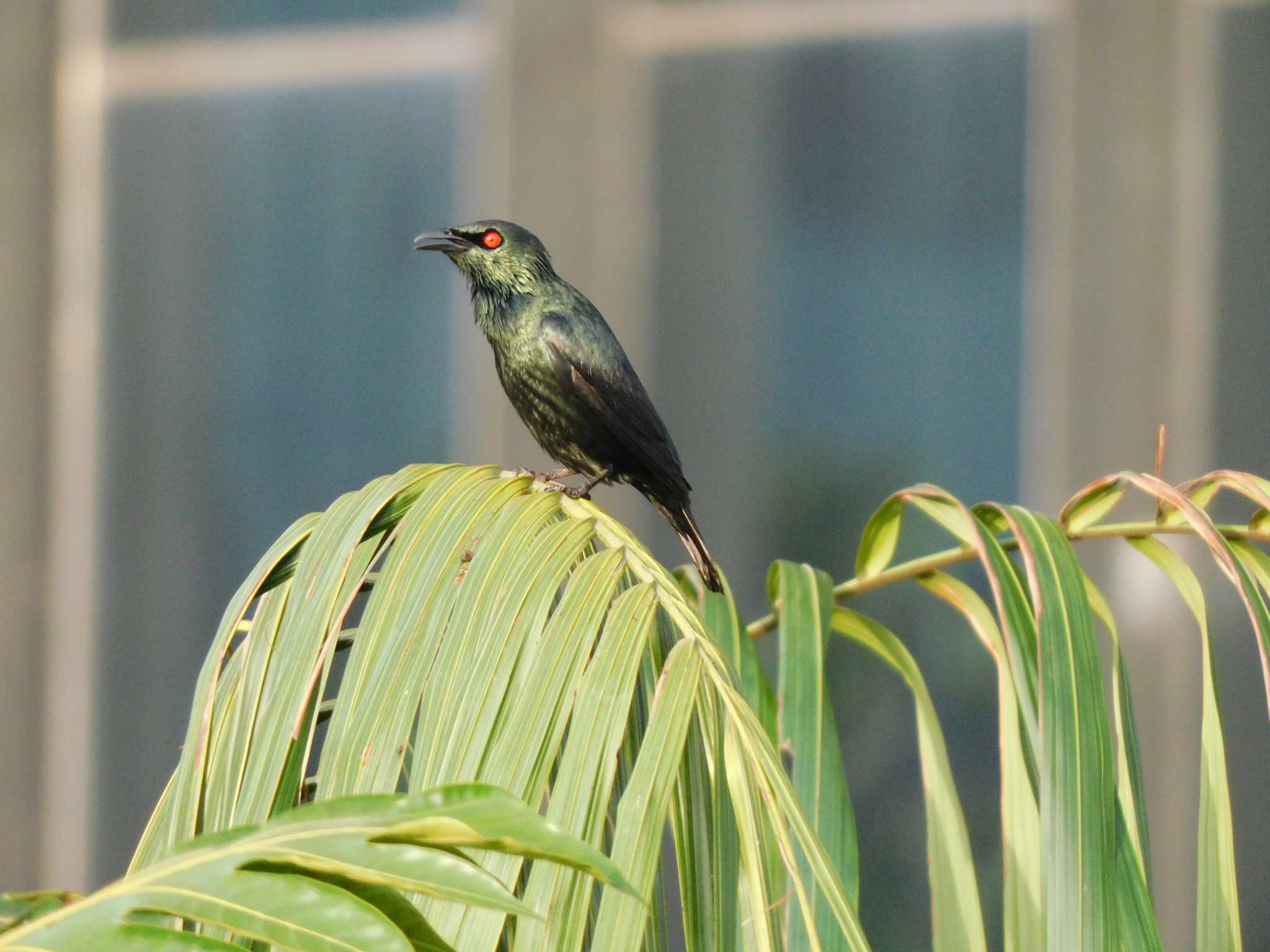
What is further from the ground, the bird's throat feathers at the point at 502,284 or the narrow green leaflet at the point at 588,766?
the bird's throat feathers at the point at 502,284

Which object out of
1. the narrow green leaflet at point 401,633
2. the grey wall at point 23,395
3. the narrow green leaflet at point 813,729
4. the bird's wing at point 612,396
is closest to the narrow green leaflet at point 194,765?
the narrow green leaflet at point 401,633

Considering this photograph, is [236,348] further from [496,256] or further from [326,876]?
[326,876]

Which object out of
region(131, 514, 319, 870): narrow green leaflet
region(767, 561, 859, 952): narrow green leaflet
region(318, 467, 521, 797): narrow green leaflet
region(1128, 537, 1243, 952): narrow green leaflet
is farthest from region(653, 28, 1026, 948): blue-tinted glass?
region(131, 514, 319, 870): narrow green leaflet

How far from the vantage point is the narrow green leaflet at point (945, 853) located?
62.3 inches

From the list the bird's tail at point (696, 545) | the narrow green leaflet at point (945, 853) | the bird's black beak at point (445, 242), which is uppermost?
the bird's black beak at point (445, 242)

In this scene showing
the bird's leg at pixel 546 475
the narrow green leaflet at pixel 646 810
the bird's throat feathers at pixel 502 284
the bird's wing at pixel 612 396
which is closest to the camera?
the narrow green leaflet at pixel 646 810

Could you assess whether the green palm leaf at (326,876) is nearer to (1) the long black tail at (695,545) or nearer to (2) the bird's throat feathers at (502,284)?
(1) the long black tail at (695,545)

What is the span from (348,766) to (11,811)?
503 centimetres

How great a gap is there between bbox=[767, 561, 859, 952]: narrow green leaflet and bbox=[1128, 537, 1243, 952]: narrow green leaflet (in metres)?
0.34

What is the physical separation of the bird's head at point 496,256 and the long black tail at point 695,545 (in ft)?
1.76

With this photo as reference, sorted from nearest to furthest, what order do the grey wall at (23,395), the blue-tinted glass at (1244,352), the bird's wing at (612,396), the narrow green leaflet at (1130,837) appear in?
the narrow green leaflet at (1130,837) → the bird's wing at (612,396) → the blue-tinted glass at (1244,352) → the grey wall at (23,395)

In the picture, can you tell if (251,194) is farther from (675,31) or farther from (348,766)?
(348,766)

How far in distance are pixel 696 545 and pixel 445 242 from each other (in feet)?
2.98

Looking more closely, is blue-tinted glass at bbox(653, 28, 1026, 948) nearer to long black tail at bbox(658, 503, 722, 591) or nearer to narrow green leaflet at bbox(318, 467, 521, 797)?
Result: long black tail at bbox(658, 503, 722, 591)
